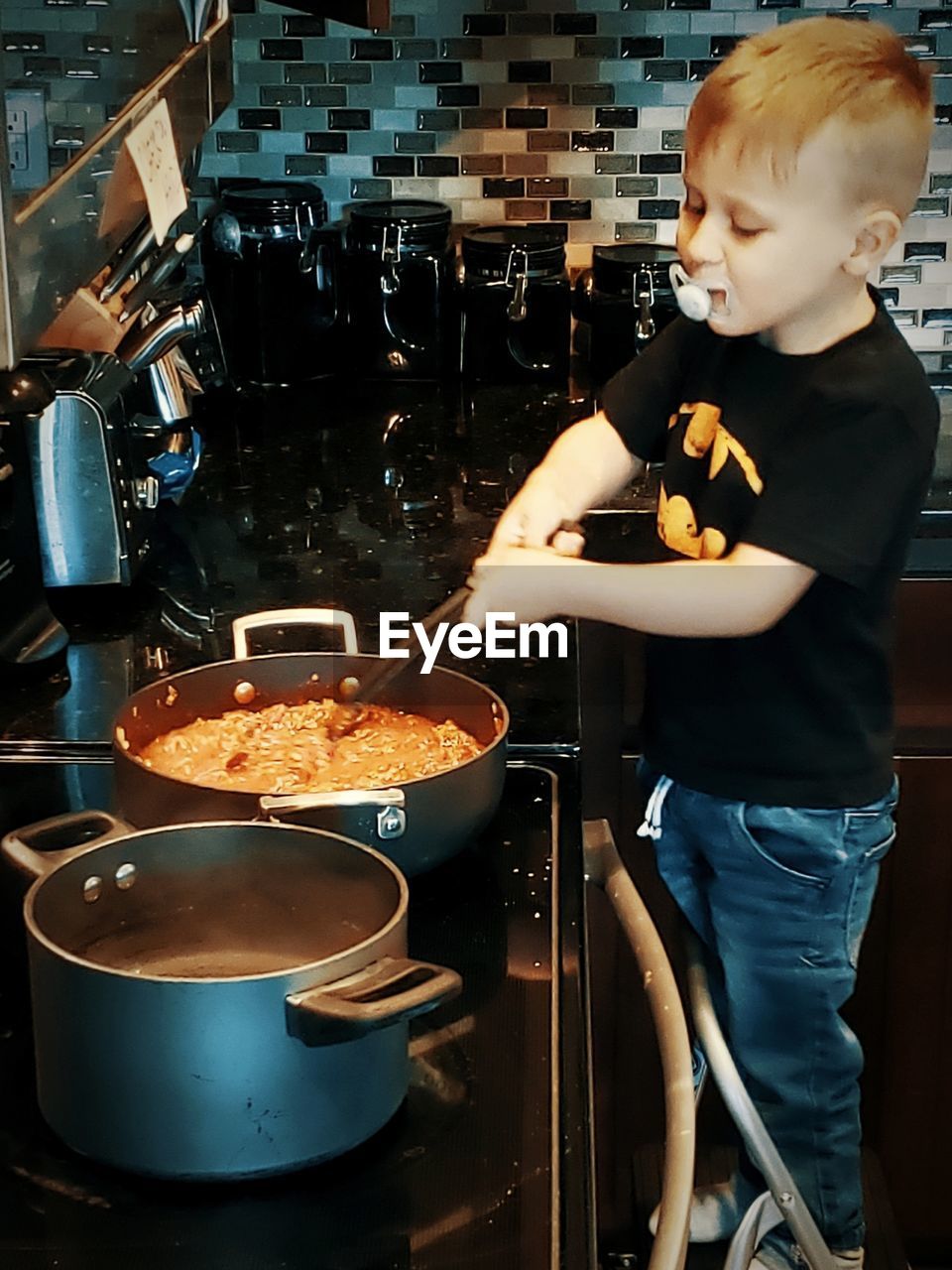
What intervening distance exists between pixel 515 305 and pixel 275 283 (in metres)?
0.29

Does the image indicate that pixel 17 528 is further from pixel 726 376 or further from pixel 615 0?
pixel 615 0

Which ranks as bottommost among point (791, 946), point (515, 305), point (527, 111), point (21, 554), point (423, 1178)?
point (791, 946)

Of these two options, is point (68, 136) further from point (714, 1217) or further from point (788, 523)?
point (714, 1217)

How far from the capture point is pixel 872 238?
3.44 feet

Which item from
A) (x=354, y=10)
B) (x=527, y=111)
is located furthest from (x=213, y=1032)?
(x=527, y=111)

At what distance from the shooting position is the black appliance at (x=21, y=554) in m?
1.25

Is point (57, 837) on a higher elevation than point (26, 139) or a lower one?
lower

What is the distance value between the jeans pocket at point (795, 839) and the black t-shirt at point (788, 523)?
10 millimetres

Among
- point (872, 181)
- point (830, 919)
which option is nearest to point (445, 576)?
point (830, 919)

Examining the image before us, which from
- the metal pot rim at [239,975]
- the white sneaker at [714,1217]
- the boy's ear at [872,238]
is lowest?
the white sneaker at [714,1217]

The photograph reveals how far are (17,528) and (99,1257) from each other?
2.32 feet

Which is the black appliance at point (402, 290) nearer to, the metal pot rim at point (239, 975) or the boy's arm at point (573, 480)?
the boy's arm at point (573, 480)

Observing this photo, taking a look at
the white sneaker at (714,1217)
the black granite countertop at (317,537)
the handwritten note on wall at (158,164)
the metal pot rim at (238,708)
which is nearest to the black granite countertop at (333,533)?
the black granite countertop at (317,537)

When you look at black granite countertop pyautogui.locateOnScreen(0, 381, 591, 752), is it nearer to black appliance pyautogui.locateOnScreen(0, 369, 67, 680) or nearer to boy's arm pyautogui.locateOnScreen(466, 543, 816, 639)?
black appliance pyautogui.locateOnScreen(0, 369, 67, 680)
